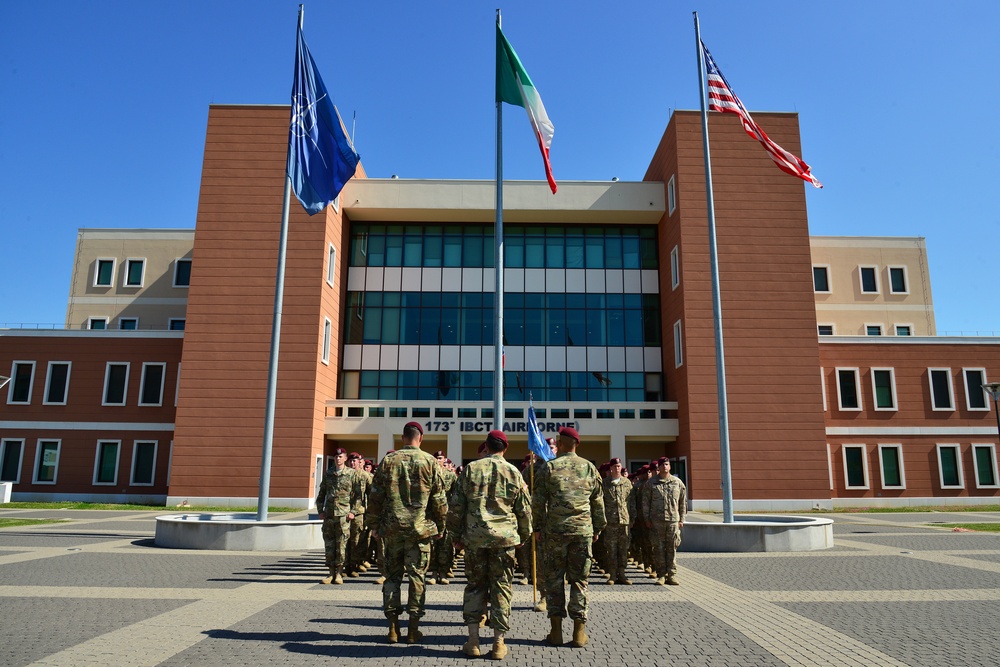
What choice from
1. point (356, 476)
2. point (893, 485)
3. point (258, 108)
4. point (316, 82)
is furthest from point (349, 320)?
point (893, 485)

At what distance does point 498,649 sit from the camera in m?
6.10

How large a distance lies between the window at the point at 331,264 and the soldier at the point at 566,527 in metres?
25.5

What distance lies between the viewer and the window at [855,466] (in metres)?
31.1

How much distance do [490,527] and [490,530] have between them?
0.03 metres

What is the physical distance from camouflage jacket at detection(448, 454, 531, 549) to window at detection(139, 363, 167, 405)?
29497mm

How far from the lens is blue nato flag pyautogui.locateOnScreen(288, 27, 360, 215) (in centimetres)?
1515

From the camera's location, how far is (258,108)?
31.4 m

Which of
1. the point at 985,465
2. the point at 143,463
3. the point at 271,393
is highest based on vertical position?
the point at 271,393

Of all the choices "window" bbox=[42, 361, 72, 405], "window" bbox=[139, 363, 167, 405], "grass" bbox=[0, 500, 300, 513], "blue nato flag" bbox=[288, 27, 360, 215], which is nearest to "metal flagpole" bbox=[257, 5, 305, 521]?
"blue nato flag" bbox=[288, 27, 360, 215]

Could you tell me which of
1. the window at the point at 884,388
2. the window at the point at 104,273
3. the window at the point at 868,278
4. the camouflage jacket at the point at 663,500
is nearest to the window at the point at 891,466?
the window at the point at 884,388

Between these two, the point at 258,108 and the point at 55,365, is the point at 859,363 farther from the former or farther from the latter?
the point at 55,365

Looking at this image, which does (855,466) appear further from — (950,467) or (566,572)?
(566,572)

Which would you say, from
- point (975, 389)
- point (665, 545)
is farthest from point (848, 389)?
point (665, 545)

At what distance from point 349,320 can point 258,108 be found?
34.1 ft
